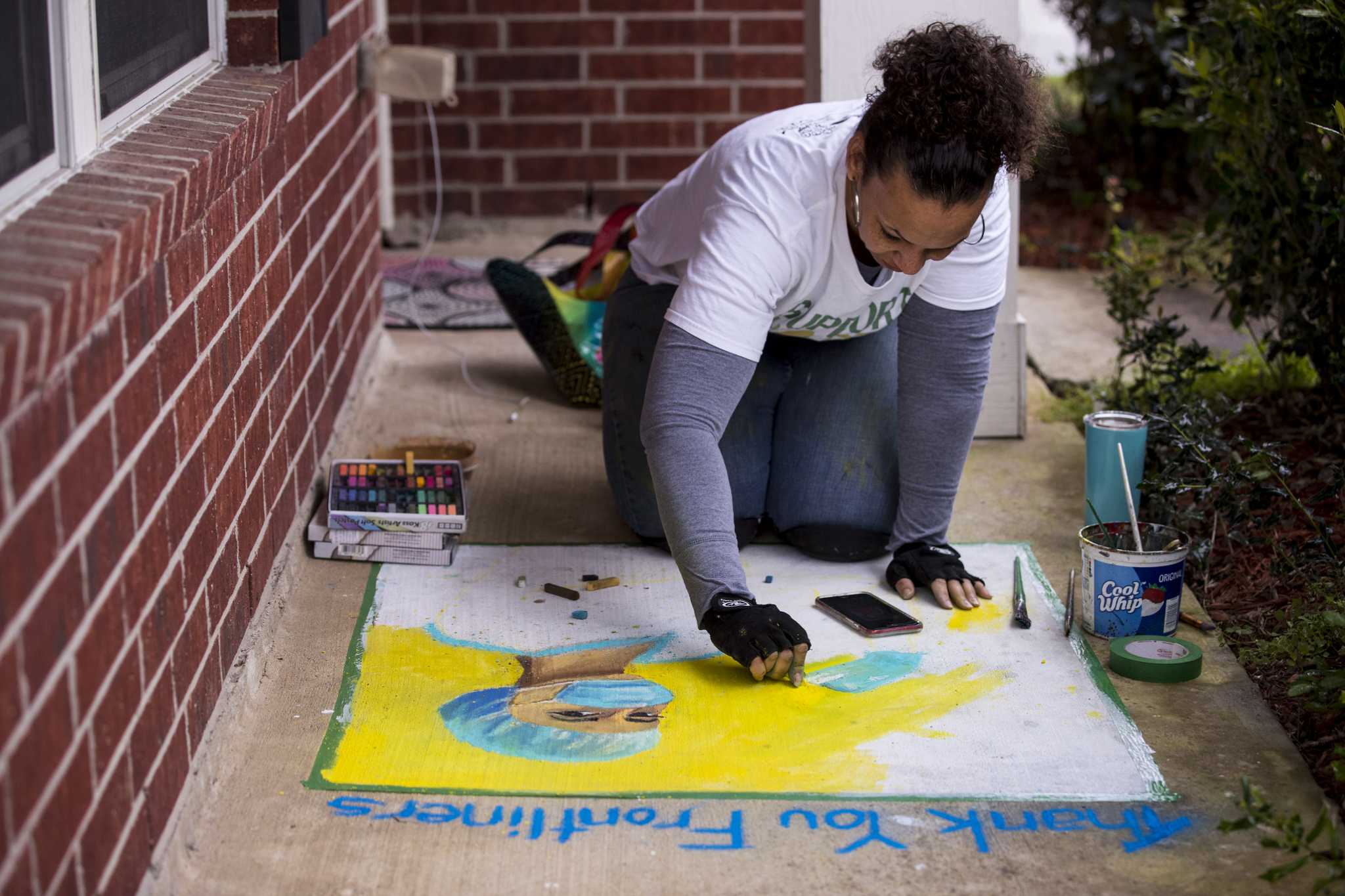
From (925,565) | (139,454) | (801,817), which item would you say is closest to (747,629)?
(801,817)

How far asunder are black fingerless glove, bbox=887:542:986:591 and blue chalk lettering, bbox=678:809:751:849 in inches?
33.1

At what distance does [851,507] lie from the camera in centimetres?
288

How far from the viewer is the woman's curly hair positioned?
2150 mm

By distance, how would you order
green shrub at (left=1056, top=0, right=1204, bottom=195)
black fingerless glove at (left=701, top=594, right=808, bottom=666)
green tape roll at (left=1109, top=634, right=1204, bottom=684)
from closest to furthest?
black fingerless glove at (left=701, top=594, right=808, bottom=666) < green tape roll at (left=1109, top=634, right=1204, bottom=684) < green shrub at (left=1056, top=0, right=1204, bottom=195)

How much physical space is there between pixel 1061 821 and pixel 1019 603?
68cm

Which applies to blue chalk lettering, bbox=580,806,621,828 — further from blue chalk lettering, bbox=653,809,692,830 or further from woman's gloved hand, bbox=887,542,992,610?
woman's gloved hand, bbox=887,542,992,610

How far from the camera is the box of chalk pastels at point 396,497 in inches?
110

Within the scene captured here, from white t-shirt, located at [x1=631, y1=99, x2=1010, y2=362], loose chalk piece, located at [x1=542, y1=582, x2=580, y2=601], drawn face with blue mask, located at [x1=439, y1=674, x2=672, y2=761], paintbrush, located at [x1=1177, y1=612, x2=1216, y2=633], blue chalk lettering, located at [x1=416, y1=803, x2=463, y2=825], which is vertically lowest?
blue chalk lettering, located at [x1=416, y1=803, x2=463, y2=825]

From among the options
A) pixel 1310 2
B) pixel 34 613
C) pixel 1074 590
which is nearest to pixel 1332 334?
pixel 1310 2

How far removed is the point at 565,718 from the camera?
2240mm

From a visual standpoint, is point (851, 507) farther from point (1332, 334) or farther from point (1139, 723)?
point (1332, 334)

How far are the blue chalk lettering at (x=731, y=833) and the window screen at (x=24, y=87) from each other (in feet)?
3.76

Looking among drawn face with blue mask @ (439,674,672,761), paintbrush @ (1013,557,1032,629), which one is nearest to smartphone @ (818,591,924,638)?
paintbrush @ (1013,557,1032,629)

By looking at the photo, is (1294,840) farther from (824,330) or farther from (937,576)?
(824,330)
